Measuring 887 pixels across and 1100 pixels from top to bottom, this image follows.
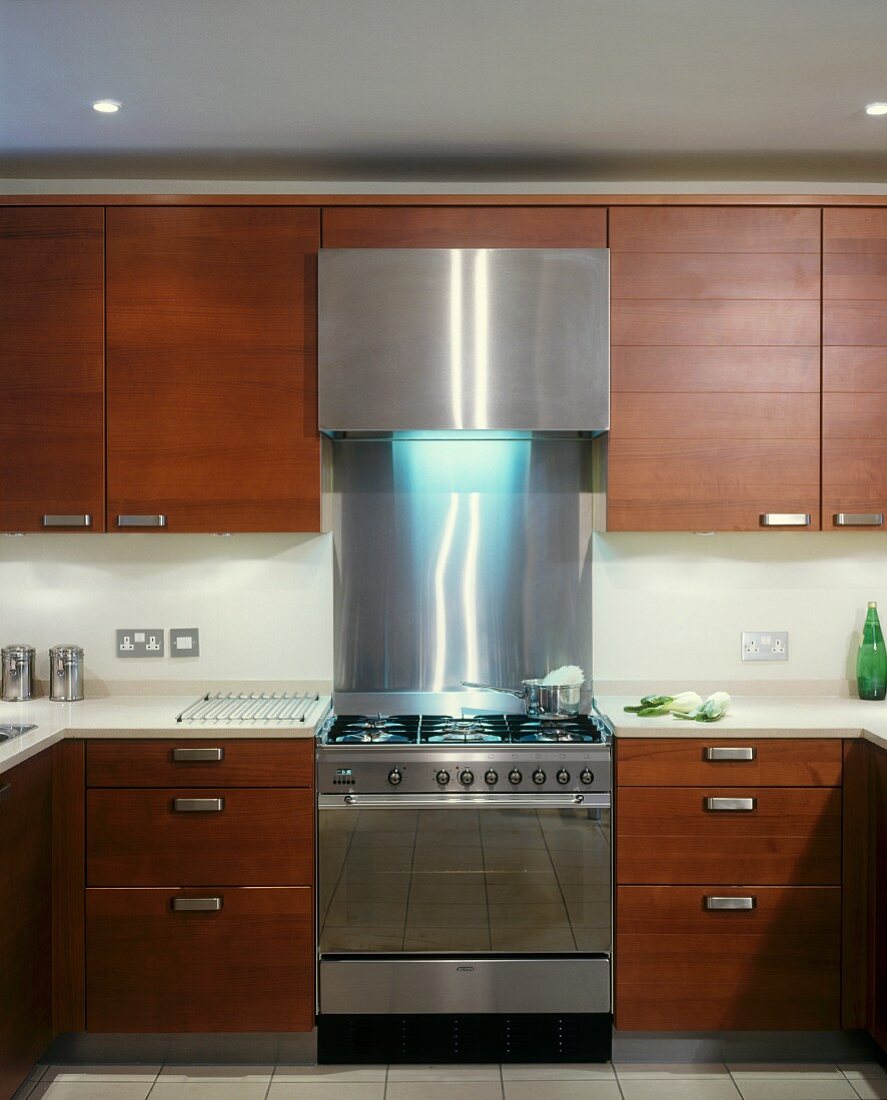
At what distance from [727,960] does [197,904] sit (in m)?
1.48

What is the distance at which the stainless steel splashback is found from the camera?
3.31 meters

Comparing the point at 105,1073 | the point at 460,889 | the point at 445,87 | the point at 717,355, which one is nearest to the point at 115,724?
the point at 105,1073

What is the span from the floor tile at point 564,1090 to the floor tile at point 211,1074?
0.69 meters

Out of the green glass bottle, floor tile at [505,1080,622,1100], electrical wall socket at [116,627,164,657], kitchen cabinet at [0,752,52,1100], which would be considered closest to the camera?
kitchen cabinet at [0,752,52,1100]

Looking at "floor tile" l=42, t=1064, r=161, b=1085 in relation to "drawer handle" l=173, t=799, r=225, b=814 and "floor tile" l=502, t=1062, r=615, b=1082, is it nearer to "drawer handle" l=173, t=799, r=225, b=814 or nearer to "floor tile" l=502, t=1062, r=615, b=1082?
"drawer handle" l=173, t=799, r=225, b=814

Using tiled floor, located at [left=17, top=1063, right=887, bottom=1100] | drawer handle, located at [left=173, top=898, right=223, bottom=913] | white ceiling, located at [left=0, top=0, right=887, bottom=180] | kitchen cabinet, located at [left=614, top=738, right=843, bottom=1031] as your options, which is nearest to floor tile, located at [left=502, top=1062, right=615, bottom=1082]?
tiled floor, located at [left=17, top=1063, right=887, bottom=1100]

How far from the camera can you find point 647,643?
3342mm

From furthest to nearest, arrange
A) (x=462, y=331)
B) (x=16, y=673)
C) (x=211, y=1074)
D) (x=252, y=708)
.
A: 1. (x=16, y=673)
2. (x=252, y=708)
3. (x=462, y=331)
4. (x=211, y=1074)

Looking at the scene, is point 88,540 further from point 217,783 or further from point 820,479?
point 820,479

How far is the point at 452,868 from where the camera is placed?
2764mm

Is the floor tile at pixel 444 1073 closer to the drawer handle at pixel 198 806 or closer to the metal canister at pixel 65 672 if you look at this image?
the drawer handle at pixel 198 806

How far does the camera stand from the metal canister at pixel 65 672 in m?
3.18

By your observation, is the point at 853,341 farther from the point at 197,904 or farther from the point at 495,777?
the point at 197,904

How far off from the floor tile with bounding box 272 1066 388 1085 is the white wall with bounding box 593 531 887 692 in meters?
1.40
